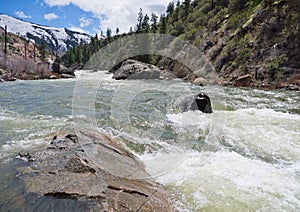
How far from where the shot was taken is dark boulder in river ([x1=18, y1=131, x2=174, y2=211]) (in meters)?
3.78

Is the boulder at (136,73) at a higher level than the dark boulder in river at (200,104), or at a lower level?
higher

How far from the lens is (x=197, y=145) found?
7.31 metres

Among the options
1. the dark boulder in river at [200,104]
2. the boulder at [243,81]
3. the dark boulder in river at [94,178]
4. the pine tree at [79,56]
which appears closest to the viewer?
the dark boulder in river at [94,178]

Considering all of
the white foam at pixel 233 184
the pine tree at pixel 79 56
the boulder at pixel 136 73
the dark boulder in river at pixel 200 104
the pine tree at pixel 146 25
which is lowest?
the white foam at pixel 233 184

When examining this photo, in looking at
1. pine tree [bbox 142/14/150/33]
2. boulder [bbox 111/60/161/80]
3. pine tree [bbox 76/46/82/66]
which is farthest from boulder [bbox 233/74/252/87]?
pine tree [bbox 76/46/82/66]

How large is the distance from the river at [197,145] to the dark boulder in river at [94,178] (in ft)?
0.83

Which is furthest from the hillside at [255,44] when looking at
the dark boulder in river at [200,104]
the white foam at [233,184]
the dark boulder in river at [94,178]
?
the dark boulder in river at [94,178]

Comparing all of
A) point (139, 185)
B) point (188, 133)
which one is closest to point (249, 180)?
point (139, 185)

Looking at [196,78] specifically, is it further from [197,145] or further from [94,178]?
[94,178]

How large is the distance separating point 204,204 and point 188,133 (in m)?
4.43

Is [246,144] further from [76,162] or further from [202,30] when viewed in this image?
[202,30]

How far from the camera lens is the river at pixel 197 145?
170 inches

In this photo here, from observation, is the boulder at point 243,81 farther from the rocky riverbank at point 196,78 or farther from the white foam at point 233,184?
the white foam at point 233,184

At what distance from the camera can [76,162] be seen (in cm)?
475
